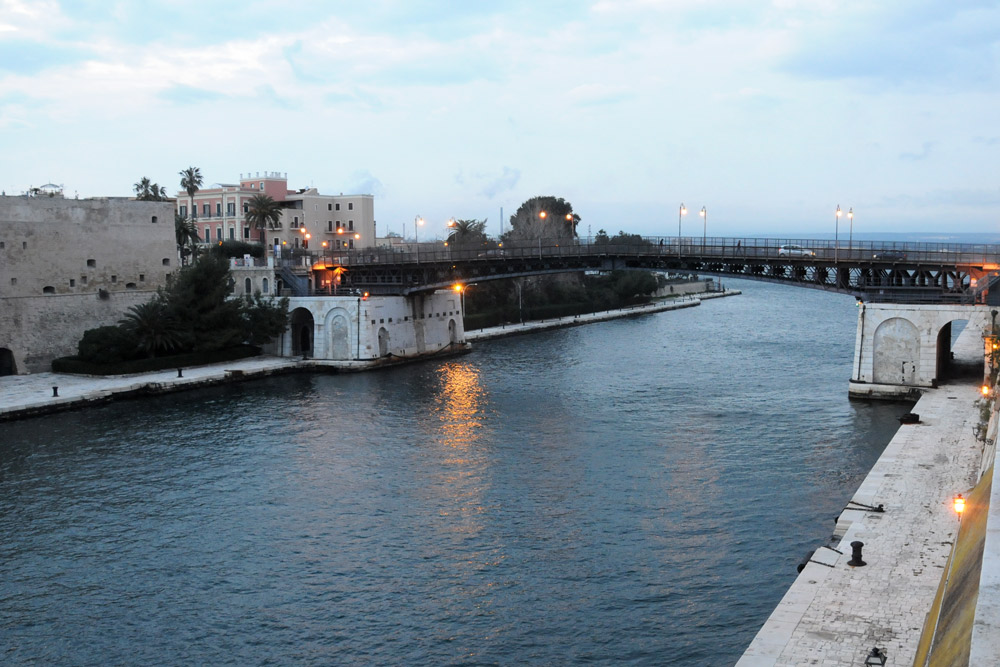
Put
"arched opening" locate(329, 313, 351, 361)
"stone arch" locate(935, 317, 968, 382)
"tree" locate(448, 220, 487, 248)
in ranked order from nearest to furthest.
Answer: "stone arch" locate(935, 317, 968, 382)
"arched opening" locate(329, 313, 351, 361)
"tree" locate(448, 220, 487, 248)

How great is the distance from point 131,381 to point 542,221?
61.2 metres

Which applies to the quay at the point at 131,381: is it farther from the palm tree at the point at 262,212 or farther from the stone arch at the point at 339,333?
the palm tree at the point at 262,212

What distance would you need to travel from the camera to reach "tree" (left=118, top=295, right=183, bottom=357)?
55531mm

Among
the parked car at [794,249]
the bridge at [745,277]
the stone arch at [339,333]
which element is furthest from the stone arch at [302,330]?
the parked car at [794,249]

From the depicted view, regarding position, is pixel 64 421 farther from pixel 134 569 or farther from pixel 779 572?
pixel 779 572

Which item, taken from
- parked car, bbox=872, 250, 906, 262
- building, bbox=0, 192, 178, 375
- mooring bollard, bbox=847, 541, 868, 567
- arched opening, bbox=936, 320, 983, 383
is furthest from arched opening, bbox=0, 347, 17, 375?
arched opening, bbox=936, 320, 983, 383

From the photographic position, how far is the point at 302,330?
6738 cm

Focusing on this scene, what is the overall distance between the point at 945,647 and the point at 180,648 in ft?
51.7

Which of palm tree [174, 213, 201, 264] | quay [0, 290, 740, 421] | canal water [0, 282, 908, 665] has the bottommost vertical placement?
canal water [0, 282, 908, 665]

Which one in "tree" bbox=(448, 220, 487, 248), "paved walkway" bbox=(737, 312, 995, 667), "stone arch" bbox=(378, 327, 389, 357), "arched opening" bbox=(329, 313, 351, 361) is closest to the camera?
"paved walkway" bbox=(737, 312, 995, 667)

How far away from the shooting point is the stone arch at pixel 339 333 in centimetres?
6284

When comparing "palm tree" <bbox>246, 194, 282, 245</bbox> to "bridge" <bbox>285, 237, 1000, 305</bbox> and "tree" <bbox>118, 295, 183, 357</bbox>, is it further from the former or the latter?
"tree" <bbox>118, 295, 183, 357</bbox>

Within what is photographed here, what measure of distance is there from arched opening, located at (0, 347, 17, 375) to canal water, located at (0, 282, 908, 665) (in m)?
11.6

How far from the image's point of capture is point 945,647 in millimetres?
12578
